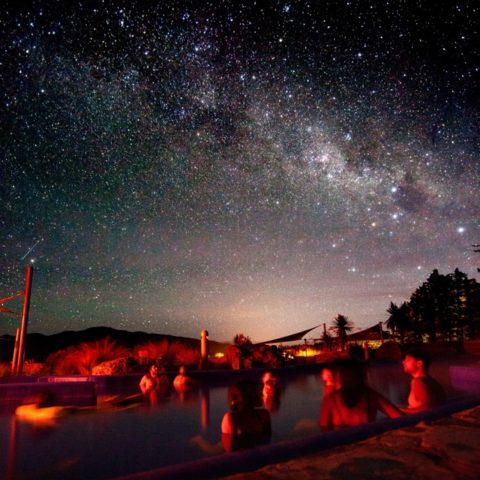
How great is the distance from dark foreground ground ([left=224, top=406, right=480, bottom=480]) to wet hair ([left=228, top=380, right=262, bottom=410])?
1.70m

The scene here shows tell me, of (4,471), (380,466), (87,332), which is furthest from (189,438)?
(87,332)

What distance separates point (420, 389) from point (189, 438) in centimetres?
408

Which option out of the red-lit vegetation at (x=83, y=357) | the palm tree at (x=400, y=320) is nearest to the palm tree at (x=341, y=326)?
the palm tree at (x=400, y=320)

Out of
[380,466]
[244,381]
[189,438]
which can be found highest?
[244,381]

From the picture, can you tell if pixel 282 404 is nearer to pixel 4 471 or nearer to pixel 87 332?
pixel 4 471

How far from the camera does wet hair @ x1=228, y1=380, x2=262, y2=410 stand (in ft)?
14.7

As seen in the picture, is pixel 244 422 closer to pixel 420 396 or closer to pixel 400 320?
pixel 420 396

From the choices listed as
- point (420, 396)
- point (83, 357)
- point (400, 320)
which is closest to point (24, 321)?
point (83, 357)

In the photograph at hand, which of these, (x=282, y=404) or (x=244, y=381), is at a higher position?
(x=244, y=381)

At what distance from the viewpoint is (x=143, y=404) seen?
9773 mm

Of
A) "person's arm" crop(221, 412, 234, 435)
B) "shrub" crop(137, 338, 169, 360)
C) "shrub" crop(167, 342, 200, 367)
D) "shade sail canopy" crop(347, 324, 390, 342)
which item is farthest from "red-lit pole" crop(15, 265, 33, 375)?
"shade sail canopy" crop(347, 324, 390, 342)

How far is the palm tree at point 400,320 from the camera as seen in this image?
41103 millimetres

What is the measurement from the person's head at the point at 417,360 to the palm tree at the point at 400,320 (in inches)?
1569

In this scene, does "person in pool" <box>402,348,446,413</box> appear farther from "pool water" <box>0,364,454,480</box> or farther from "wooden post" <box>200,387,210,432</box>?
"wooden post" <box>200,387,210,432</box>
